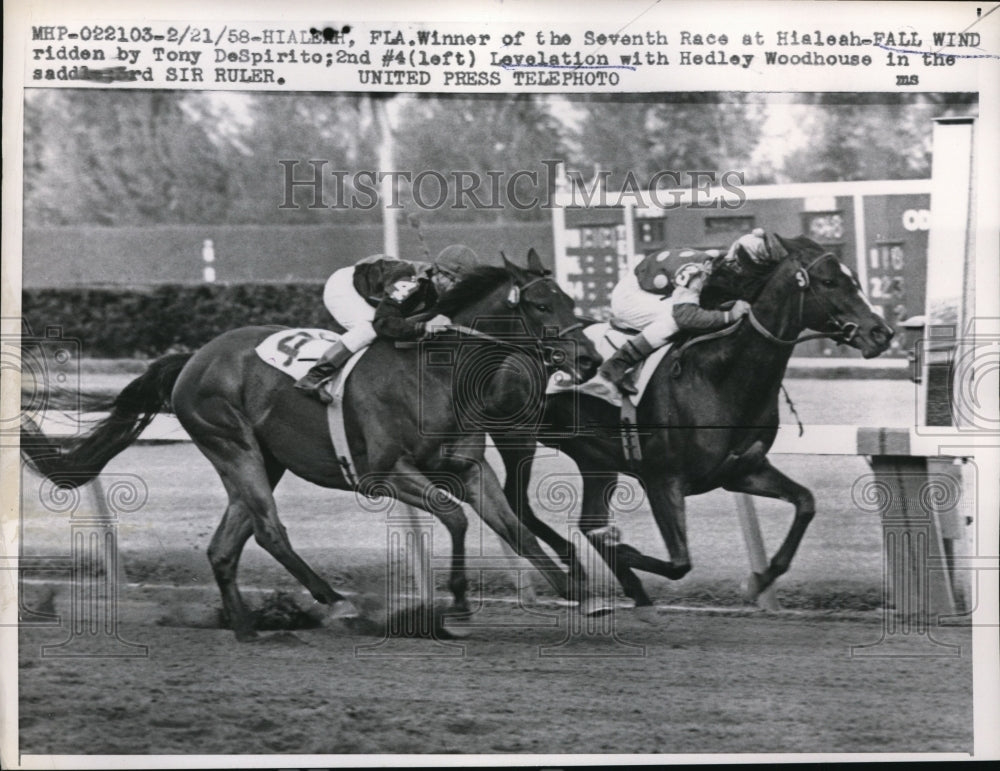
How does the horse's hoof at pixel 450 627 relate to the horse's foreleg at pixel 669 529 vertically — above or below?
below

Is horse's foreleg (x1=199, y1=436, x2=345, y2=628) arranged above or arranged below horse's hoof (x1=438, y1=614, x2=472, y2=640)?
above

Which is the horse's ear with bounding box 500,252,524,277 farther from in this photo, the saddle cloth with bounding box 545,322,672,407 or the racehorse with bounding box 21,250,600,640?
the saddle cloth with bounding box 545,322,672,407

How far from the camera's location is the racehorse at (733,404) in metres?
6.51

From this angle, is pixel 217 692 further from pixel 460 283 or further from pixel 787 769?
pixel 787 769

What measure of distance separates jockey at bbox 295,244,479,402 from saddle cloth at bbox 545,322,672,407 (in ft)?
1.84

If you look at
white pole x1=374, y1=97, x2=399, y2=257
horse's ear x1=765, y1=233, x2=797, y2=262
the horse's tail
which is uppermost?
white pole x1=374, y1=97, x2=399, y2=257

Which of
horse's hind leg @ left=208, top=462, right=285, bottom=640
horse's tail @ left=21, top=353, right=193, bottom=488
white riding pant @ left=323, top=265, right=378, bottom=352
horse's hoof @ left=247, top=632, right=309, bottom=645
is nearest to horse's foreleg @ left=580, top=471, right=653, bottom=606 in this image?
white riding pant @ left=323, top=265, right=378, bottom=352

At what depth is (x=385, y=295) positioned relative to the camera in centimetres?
649

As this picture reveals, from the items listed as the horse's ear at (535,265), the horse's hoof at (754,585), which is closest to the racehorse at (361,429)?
the horse's ear at (535,265)

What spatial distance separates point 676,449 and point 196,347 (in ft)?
7.03

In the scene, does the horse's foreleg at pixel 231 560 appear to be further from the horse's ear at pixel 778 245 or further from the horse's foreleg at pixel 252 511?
the horse's ear at pixel 778 245

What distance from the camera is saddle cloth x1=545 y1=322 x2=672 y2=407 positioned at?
6461 millimetres

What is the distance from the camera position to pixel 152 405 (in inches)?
256

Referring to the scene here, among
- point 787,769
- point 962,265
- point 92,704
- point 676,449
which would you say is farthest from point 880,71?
point 92,704
